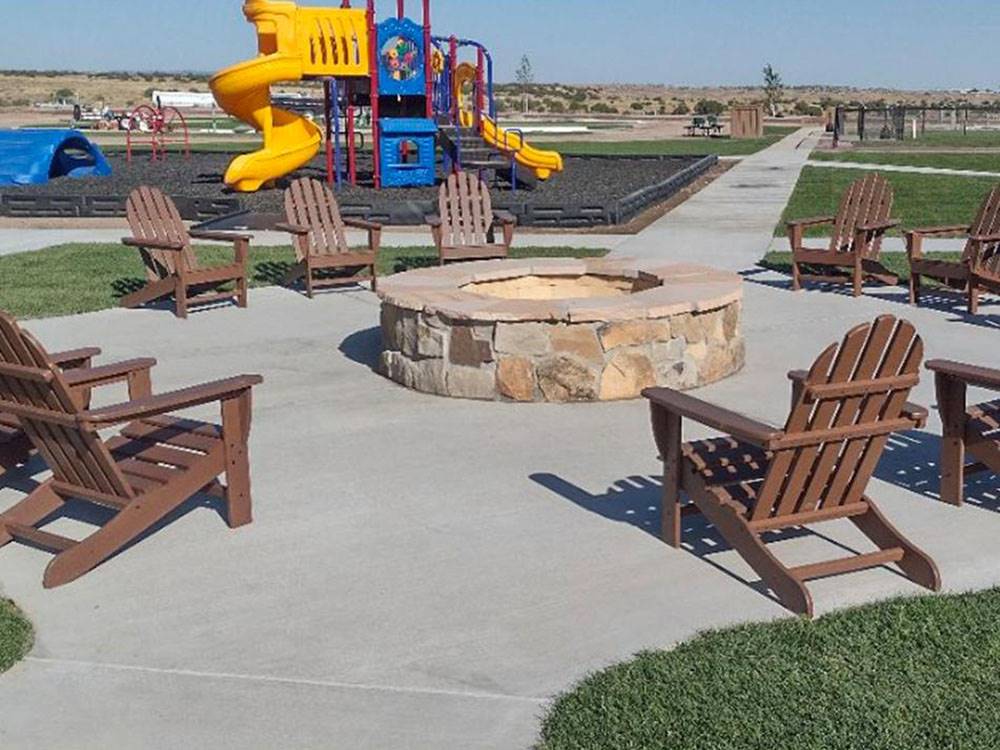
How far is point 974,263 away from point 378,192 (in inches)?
470

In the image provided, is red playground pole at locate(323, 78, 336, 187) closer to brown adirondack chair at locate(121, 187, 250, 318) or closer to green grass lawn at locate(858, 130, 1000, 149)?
brown adirondack chair at locate(121, 187, 250, 318)

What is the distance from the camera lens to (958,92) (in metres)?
185

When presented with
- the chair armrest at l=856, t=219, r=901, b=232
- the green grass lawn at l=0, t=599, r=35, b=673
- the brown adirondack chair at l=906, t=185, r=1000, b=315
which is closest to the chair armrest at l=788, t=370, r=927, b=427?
the green grass lawn at l=0, t=599, r=35, b=673

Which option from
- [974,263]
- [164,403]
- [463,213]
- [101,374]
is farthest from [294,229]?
[164,403]

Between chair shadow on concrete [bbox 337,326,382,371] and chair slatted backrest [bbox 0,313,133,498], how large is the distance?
3.44m

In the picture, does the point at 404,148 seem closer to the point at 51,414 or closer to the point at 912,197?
the point at 912,197

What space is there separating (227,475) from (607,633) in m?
1.90

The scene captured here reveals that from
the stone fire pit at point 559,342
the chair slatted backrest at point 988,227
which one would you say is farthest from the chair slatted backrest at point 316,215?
the chair slatted backrest at point 988,227

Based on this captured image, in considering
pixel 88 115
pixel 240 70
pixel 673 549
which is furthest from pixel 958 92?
pixel 673 549

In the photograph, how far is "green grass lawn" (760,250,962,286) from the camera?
39.9ft

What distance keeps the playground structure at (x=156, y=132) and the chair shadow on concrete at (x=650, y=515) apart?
2433 centimetres

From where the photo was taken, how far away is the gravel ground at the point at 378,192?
17188 mm

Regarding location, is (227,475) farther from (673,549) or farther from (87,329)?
(87,329)

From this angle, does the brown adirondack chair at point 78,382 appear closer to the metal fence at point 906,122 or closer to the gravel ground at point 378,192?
the gravel ground at point 378,192
